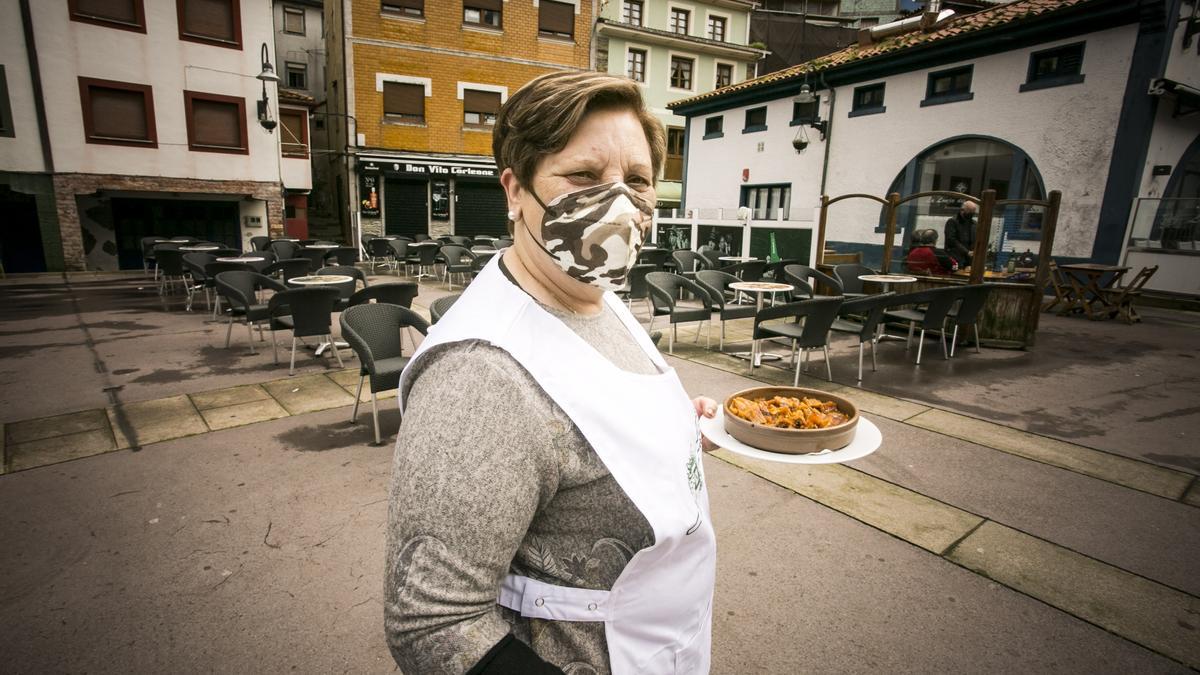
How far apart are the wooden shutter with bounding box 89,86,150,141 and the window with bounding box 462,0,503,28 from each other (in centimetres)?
1035

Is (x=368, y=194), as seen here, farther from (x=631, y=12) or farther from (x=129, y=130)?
(x=631, y=12)

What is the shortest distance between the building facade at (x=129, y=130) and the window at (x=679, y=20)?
677 inches

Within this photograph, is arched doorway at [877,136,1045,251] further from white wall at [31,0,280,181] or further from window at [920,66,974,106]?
white wall at [31,0,280,181]

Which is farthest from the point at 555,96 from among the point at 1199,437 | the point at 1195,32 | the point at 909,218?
the point at 1195,32

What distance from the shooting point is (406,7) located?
19344 millimetres

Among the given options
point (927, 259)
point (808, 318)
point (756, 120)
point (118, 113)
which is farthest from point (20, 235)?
point (756, 120)

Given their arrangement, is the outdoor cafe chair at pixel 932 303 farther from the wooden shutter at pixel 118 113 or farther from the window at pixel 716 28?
the window at pixel 716 28

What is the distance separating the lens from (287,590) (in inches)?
106

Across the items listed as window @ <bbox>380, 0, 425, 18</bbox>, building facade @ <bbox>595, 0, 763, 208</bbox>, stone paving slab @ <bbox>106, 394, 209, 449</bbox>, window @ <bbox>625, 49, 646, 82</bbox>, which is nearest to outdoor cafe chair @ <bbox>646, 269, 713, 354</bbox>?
stone paving slab @ <bbox>106, 394, 209, 449</bbox>

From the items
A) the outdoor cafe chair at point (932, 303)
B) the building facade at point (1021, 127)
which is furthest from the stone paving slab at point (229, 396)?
the building facade at point (1021, 127)

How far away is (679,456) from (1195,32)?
16.6 m

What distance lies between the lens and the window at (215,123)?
15.7m

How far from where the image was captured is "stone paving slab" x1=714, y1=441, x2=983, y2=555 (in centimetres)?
323

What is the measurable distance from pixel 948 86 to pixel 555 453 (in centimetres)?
1703
